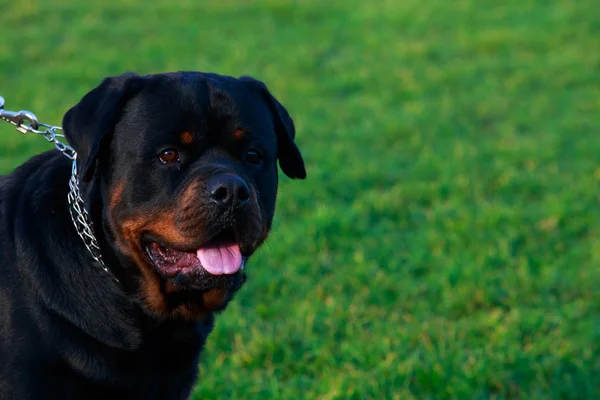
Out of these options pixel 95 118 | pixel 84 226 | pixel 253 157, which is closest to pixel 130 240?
pixel 84 226

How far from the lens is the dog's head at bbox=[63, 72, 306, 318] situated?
3021mm

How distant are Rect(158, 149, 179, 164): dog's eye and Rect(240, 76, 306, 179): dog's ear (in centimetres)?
47

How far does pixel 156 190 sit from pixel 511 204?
3751 mm

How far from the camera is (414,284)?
5152 mm

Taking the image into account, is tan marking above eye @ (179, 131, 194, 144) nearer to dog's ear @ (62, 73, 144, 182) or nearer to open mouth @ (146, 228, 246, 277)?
dog's ear @ (62, 73, 144, 182)

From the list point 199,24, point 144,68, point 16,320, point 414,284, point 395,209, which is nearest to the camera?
point 16,320

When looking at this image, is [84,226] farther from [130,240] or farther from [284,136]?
[284,136]

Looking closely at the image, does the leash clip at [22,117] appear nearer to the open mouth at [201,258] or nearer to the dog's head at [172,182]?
the dog's head at [172,182]

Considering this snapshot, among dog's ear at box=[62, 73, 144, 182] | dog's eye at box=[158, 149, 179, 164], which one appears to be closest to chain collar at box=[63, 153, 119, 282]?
dog's ear at box=[62, 73, 144, 182]

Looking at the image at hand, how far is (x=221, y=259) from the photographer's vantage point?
10.3ft

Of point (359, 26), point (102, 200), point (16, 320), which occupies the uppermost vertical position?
point (102, 200)

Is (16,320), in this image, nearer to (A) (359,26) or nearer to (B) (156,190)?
(B) (156,190)

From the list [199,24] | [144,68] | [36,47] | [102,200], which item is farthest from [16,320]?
[199,24]

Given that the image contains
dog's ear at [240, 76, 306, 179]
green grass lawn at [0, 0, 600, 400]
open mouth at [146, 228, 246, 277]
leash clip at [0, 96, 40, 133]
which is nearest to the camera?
open mouth at [146, 228, 246, 277]
